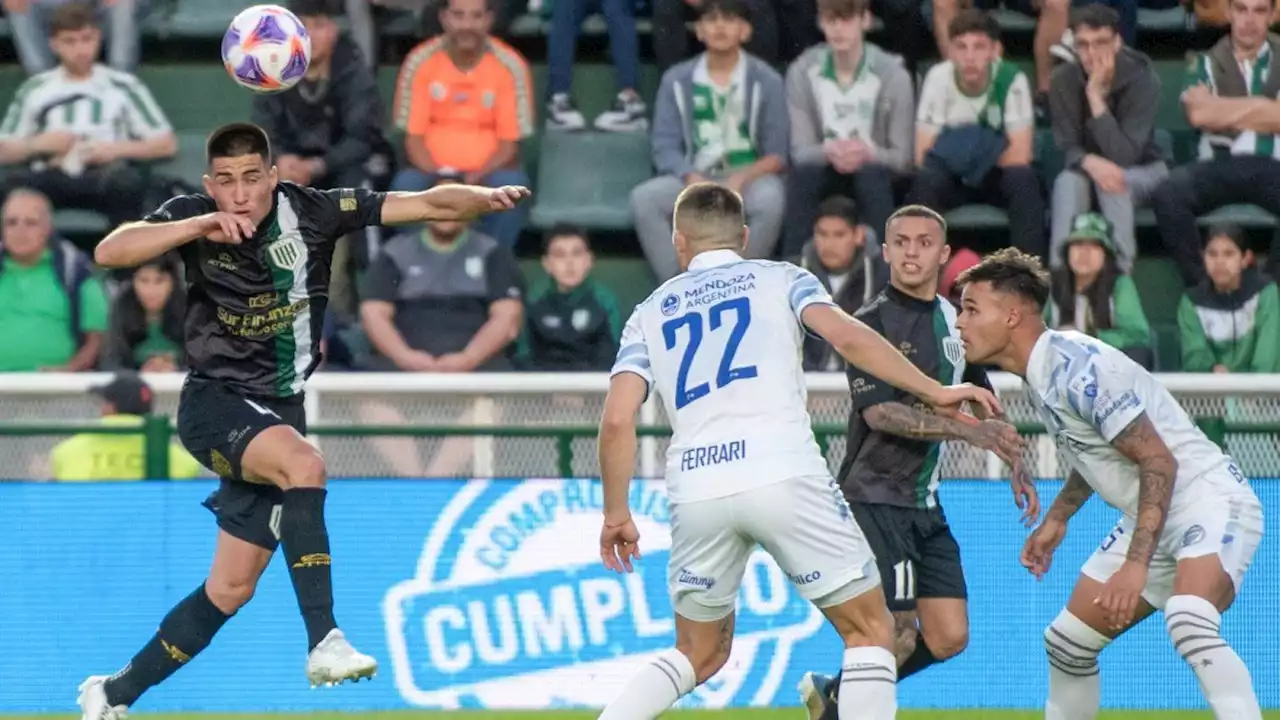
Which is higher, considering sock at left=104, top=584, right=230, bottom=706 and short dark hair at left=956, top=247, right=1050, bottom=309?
short dark hair at left=956, top=247, right=1050, bottom=309

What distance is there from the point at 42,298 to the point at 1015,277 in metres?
6.24

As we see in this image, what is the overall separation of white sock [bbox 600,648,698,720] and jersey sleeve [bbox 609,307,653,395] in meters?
0.92

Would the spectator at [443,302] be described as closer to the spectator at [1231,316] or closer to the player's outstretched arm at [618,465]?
the spectator at [1231,316]

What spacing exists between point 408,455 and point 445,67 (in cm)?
347

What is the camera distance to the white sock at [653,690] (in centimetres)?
675

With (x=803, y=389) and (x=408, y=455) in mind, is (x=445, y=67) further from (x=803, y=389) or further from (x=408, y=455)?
(x=803, y=389)

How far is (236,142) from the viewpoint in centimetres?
749

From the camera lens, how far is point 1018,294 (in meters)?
7.29

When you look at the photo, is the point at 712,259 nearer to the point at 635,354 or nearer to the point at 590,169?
the point at 635,354

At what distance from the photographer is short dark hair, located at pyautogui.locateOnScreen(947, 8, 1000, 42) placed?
1198cm

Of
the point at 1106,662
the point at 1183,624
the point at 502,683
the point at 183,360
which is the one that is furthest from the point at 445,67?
the point at 1183,624

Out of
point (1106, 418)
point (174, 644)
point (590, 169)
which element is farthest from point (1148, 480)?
point (590, 169)

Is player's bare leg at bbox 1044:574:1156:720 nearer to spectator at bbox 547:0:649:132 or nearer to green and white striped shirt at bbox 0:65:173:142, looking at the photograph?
spectator at bbox 547:0:649:132

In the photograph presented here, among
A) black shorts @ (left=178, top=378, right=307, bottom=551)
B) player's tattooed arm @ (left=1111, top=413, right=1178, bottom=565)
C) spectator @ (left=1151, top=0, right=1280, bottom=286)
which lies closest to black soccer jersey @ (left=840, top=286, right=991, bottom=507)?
player's tattooed arm @ (left=1111, top=413, right=1178, bottom=565)
